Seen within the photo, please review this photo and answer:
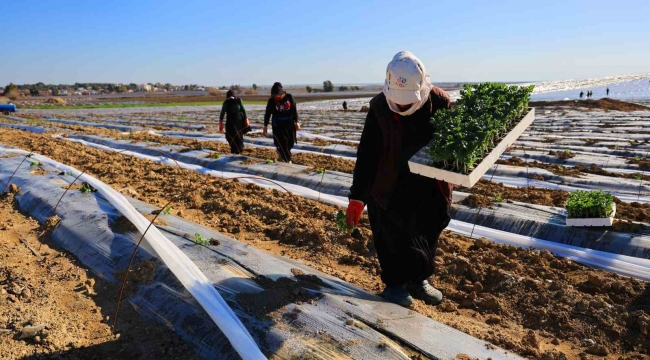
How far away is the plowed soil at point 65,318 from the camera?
2.48 m

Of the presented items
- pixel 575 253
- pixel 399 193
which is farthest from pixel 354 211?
pixel 575 253

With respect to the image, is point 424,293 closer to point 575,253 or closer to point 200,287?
point 200,287

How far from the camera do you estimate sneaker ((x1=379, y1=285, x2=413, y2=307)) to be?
2765 mm

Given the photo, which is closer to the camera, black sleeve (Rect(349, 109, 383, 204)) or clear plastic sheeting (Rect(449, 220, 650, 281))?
black sleeve (Rect(349, 109, 383, 204))

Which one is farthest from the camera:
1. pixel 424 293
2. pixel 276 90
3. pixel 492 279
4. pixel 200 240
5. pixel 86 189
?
pixel 276 90

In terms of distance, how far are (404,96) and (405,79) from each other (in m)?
0.09

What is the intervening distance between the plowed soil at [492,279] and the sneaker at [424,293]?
0.17 feet

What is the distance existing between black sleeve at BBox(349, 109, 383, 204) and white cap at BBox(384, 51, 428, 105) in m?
0.28

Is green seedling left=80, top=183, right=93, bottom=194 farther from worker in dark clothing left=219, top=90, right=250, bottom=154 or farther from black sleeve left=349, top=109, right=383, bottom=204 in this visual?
worker in dark clothing left=219, top=90, right=250, bottom=154

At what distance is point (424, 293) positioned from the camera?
2949 mm

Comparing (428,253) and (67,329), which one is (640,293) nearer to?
(428,253)

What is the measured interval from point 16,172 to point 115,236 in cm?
366

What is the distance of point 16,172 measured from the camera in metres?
6.32

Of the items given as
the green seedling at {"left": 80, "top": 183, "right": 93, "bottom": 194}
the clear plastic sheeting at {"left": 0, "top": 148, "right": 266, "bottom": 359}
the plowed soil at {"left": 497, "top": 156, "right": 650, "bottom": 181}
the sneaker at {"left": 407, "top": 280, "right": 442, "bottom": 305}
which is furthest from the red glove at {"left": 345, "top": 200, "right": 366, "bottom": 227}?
the plowed soil at {"left": 497, "top": 156, "right": 650, "bottom": 181}
